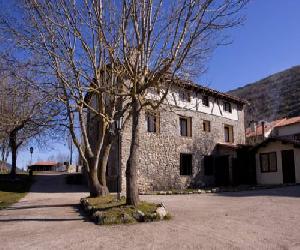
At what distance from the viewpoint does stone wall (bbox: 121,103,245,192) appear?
2106 cm

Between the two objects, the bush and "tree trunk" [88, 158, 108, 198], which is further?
the bush

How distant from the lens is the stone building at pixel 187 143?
69.0 feet

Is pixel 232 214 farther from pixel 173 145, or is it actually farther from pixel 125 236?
pixel 173 145

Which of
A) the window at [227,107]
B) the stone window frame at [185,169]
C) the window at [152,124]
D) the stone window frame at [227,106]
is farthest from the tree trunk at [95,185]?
the window at [227,107]

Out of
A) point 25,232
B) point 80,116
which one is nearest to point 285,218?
point 25,232

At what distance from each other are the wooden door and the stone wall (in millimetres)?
4620

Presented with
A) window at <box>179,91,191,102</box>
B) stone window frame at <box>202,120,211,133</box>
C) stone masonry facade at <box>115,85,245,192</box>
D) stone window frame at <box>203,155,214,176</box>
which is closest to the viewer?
stone masonry facade at <box>115,85,245,192</box>

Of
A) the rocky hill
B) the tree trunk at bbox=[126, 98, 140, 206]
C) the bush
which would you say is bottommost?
the bush

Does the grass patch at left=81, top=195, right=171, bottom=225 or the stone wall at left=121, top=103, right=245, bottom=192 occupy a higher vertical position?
the stone wall at left=121, top=103, right=245, bottom=192

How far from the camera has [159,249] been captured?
6.10 metres

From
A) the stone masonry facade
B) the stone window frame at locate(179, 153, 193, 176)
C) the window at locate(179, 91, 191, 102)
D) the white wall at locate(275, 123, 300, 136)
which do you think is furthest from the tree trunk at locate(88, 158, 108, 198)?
the white wall at locate(275, 123, 300, 136)

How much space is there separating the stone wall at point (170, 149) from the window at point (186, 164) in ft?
0.97

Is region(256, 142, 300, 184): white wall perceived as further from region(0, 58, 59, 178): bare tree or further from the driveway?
region(0, 58, 59, 178): bare tree

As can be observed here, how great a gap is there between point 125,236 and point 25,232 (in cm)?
255
